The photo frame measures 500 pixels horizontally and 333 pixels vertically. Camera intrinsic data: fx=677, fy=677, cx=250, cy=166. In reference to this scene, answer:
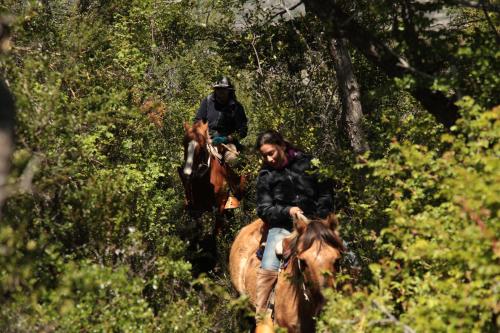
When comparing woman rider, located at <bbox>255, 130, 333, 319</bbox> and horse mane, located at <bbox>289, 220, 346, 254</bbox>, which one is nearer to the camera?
horse mane, located at <bbox>289, 220, 346, 254</bbox>

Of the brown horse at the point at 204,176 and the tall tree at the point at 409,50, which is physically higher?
the tall tree at the point at 409,50

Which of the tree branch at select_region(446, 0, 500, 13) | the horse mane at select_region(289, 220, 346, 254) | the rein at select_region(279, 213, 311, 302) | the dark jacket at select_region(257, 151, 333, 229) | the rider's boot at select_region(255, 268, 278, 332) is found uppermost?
the tree branch at select_region(446, 0, 500, 13)

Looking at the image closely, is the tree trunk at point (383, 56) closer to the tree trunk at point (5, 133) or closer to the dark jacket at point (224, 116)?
the tree trunk at point (5, 133)

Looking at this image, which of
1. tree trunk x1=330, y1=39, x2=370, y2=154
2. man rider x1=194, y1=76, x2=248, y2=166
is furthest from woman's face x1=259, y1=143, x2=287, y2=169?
man rider x1=194, y1=76, x2=248, y2=166

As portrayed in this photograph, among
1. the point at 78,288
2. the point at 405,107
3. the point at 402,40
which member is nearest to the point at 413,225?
the point at 402,40

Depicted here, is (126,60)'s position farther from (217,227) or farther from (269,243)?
(269,243)

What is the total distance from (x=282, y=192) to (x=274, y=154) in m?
0.43

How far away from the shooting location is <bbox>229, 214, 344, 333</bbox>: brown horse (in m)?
5.87

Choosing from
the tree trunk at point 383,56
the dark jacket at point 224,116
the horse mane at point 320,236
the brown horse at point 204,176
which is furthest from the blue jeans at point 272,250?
the dark jacket at point 224,116

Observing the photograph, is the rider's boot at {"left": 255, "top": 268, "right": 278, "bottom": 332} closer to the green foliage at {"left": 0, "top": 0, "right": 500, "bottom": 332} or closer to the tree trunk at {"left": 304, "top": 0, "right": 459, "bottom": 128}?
the green foliage at {"left": 0, "top": 0, "right": 500, "bottom": 332}

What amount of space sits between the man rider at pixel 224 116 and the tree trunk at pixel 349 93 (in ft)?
8.26

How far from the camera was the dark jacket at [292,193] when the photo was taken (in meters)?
7.28

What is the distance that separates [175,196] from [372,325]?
7112mm

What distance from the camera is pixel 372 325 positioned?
466cm
